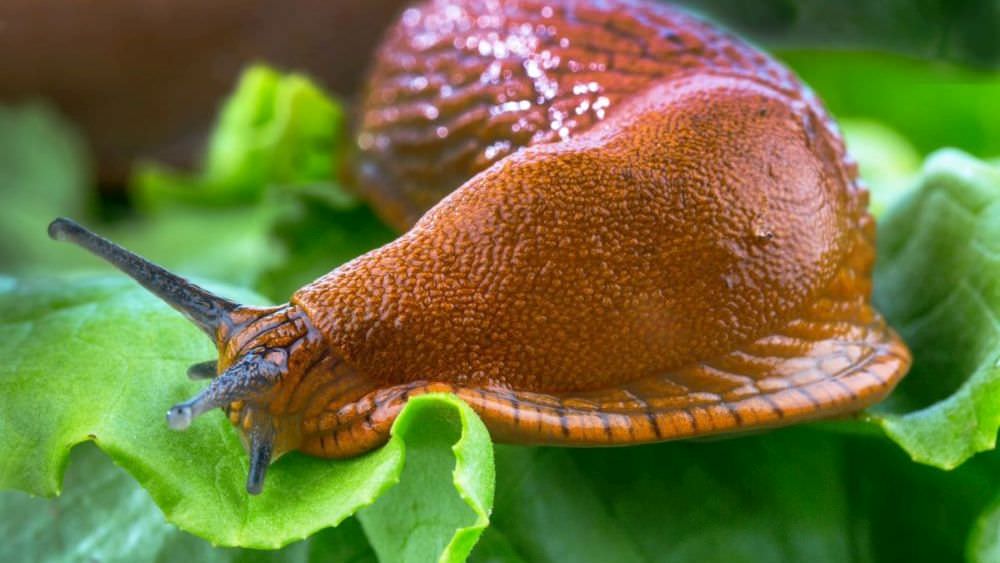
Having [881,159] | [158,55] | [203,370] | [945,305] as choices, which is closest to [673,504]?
[945,305]

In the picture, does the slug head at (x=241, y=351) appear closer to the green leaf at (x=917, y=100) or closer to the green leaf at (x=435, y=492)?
the green leaf at (x=435, y=492)

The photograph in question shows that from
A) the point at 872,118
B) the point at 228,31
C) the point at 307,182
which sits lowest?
the point at 872,118

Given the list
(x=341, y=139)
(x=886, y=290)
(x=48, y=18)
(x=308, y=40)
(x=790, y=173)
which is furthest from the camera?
(x=308, y=40)

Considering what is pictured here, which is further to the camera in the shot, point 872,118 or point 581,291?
point 872,118

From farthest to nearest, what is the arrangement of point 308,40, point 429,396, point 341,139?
point 308,40 → point 341,139 → point 429,396

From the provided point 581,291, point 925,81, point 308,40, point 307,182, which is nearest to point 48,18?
point 308,40

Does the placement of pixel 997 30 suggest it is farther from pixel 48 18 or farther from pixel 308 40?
pixel 48 18

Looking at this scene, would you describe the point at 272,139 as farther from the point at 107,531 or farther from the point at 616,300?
the point at 616,300

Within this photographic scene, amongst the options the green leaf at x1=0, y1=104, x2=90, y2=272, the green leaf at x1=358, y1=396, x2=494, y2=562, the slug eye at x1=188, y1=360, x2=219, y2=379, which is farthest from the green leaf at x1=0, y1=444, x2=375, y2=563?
the green leaf at x1=0, y1=104, x2=90, y2=272
